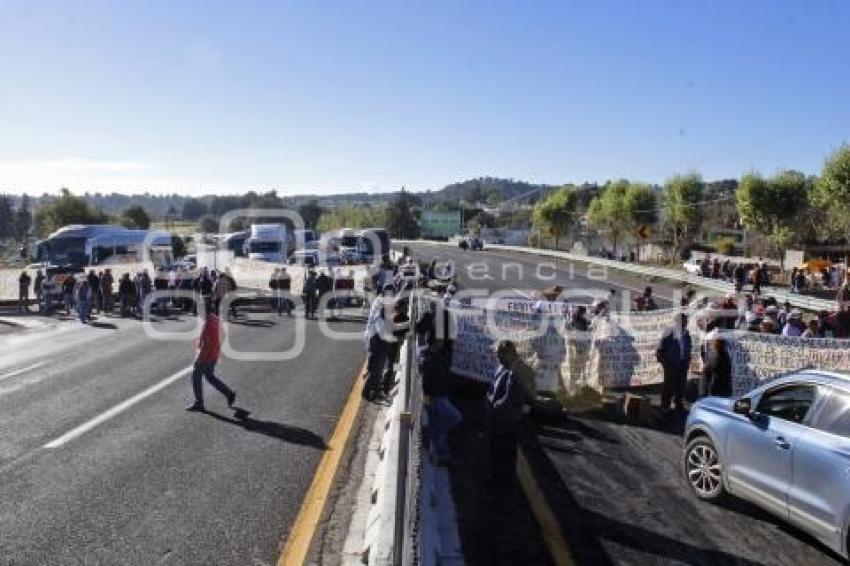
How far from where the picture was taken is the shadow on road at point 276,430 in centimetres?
1016

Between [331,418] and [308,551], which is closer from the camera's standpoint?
[308,551]

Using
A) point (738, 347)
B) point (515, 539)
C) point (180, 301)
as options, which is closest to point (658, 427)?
point (738, 347)

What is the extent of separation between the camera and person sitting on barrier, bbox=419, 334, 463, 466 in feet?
30.4

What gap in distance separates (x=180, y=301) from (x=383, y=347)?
19.1m

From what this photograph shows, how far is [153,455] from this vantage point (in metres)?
9.27

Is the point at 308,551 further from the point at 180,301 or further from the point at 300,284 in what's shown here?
the point at 300,284

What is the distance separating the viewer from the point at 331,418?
11.6 m

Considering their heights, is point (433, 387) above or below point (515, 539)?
above

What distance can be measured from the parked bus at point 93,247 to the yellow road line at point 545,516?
147 ft

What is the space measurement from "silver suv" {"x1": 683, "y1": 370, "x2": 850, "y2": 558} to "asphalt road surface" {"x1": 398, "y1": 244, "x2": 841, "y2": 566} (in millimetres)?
307

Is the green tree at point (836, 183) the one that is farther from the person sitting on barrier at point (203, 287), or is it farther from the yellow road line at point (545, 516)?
the yellow road line at point (545, 516)

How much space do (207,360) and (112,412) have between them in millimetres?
1525

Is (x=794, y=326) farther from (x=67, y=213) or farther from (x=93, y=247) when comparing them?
(x=67, y=213)

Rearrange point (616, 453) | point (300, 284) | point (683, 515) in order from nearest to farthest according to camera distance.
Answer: point (683, 515) < point (616, 453) < point (300, 284)
